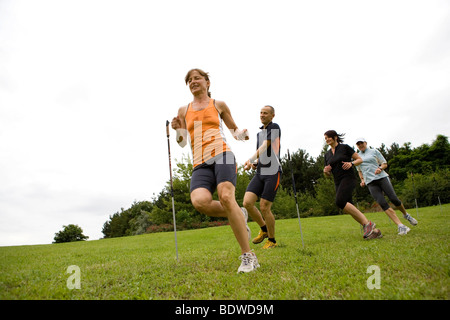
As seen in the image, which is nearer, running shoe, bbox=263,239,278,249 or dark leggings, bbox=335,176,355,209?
running shoe, bbox=263,239,278,249

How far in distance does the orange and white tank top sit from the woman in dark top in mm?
3397

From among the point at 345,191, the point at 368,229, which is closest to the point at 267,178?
the point at 345,191

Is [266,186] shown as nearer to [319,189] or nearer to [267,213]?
[267,213]

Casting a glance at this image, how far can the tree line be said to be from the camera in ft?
91.6

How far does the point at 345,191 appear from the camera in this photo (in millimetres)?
5766

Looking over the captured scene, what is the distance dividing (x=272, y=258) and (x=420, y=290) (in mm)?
2209

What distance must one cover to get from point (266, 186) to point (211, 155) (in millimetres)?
2056

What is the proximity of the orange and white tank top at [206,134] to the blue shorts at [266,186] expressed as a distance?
1.87 m

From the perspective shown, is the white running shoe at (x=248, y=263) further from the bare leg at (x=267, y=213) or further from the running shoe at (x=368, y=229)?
the running shoe at (x=368, y=229)

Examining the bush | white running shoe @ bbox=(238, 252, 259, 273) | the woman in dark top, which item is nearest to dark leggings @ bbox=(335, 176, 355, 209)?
the woman in dark top

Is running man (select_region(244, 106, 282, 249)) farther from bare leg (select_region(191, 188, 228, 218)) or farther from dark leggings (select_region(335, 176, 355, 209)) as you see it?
bare leg (select_region(191, 188, 228, 218))

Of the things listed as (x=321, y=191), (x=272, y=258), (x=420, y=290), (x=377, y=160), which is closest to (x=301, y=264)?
(x=272, y=258)
